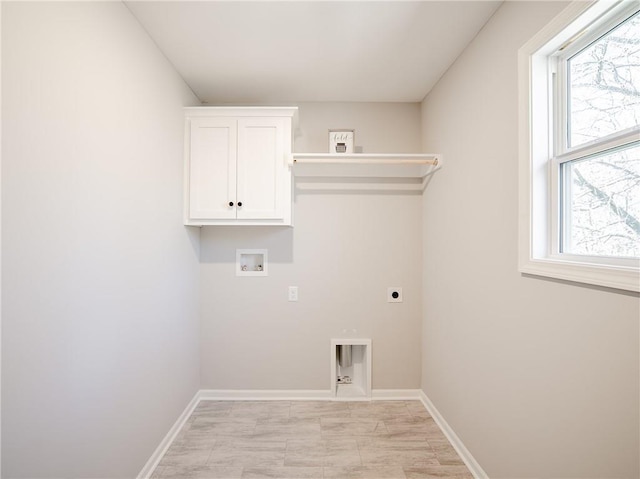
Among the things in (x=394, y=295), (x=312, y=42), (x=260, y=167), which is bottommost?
(x=394, y=295)

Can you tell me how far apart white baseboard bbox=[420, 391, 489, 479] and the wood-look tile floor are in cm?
3

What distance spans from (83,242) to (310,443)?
6.06 feet

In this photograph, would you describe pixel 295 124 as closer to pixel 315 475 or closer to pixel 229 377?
pixel 229 377

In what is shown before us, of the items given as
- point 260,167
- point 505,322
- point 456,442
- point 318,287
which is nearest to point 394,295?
point 318,287

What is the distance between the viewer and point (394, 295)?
291 cm

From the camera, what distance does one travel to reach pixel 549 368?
1338 mm

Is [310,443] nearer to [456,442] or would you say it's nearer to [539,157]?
[456,442]

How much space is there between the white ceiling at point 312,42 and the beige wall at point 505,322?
21 cm

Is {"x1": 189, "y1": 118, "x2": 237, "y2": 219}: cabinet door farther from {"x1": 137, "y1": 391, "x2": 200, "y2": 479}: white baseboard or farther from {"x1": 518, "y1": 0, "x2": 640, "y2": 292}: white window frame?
{"x1": 518, "y1": 0, "x2": 640, "y2": 292}: white window frame

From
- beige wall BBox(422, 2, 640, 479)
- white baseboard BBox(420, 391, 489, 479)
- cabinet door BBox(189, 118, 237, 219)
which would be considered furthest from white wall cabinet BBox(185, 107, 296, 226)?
white baseboard BBox(420, 391, 489, 479)

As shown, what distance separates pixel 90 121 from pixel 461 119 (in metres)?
2.06

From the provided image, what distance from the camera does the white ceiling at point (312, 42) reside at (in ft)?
5.63

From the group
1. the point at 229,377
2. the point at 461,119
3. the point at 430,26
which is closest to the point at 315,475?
the point at 229,377

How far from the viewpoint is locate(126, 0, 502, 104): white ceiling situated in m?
1.71
